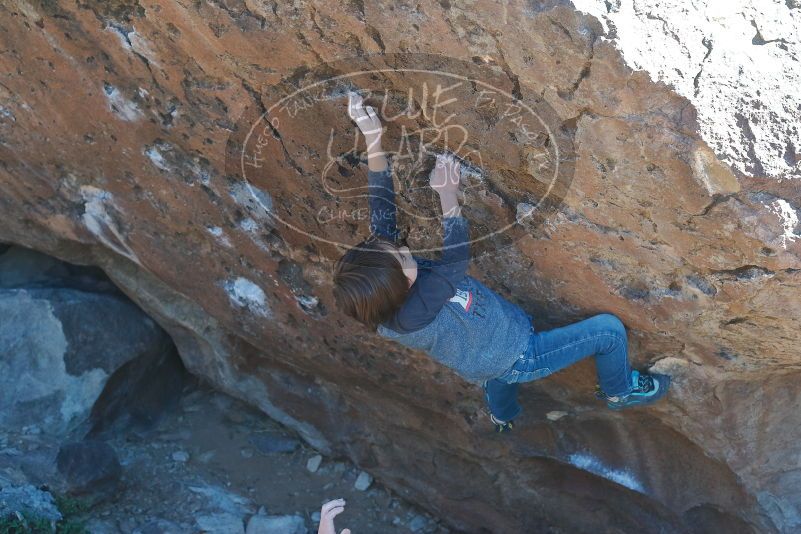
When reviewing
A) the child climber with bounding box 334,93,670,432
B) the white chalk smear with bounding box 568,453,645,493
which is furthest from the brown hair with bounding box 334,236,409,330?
the white chalk smear with bounding box 568,453,645,493

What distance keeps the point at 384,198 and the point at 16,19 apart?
123 cm

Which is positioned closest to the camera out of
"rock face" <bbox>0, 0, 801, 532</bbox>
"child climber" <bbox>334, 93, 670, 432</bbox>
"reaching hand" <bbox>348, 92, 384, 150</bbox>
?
"rock face" <bbox>0, 0, 801, 532</bbox>

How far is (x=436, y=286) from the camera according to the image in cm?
220

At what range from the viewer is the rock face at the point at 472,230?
2.02 metres

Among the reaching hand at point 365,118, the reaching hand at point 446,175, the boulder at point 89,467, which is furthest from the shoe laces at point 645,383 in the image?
the boulder at point 89,467

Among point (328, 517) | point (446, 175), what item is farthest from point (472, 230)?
point (328, 517)

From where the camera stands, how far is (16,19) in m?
2.60

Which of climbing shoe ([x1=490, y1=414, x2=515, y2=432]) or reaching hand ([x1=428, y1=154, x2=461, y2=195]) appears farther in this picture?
climbing shoe ([x1=490, y1=414, x2=515, y2=432])

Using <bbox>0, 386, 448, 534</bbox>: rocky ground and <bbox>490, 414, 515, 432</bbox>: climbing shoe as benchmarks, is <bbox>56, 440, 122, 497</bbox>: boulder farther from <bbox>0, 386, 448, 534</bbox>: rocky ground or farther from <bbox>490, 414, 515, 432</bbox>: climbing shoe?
<bbox>490, 414, 515, 432</bbox>: climbing shoe

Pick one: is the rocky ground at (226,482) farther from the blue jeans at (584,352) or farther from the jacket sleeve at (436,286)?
the jacket sleeve at (436,286)

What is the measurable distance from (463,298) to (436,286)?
15cm

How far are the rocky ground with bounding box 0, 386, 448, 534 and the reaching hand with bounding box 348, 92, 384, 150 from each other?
1829mm

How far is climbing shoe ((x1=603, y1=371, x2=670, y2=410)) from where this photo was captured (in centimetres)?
254

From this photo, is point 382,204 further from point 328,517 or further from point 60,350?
point 60,350
